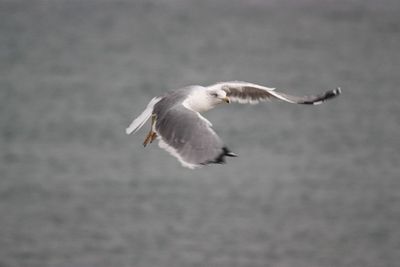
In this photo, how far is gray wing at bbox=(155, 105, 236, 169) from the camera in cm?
631

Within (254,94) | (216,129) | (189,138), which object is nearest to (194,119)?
(189,138)

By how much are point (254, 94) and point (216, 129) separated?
1225 centimetres

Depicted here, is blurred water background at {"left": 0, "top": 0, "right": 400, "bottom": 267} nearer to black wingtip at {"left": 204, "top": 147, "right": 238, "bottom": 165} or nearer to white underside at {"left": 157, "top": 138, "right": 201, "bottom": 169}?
white underside at {"left": 157, "top": 138, "right": 201, "bottom": 169}

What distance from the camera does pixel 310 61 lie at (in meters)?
28.2

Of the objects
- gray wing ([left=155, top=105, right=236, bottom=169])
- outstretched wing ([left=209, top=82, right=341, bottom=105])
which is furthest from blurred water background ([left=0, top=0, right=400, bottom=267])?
gray wing ([left=155, top=105, right=236, bottom=169])

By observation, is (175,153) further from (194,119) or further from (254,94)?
(254,94)

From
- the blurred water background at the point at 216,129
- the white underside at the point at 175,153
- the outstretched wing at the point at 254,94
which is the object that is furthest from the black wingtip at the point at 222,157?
the blurred water background at the point at 216,129

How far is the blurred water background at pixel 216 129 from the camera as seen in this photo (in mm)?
16734

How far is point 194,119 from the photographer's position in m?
6.96

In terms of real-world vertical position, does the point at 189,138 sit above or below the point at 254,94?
below

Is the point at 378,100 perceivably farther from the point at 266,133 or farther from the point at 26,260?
the point at 26,260

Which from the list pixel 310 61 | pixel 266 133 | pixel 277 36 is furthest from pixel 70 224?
pixel 277 36

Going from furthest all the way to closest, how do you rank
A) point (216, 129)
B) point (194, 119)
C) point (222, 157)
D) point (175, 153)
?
point (216, 129) → point (194, 119) → point (175, 153) → point (222, 157)

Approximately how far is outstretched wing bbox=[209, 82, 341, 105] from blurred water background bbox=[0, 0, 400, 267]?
645cm
